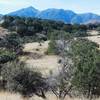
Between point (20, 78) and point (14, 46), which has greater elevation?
point (20, 78)

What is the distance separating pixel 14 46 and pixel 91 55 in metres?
39.5

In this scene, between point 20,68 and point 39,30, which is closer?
point 20,68

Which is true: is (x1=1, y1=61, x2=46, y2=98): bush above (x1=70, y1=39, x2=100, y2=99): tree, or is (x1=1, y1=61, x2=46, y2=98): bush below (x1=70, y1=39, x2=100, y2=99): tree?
below

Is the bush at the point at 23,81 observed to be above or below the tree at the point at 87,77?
below

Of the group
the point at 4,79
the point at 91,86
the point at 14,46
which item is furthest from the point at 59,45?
the point at 91,86

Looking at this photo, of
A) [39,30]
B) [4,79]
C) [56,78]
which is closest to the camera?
[56,78]

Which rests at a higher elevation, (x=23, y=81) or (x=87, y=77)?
(x=87, y=77)

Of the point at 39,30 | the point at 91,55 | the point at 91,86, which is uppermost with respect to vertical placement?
the point at 91,55

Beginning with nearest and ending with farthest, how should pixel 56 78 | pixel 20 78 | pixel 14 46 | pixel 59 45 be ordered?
pixel 56 78 < pixel 20 78 < pixel 59 45 < pixel 14 46

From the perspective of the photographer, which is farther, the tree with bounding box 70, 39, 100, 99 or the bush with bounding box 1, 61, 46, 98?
the bush with bounding box 1, 61, 46, 98

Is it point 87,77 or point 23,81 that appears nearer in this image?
point 87,77

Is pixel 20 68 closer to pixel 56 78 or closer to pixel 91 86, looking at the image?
pixel 56 78

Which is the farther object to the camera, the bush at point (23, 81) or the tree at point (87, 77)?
the bush at point (23, 81)

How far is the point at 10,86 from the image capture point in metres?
15.1
